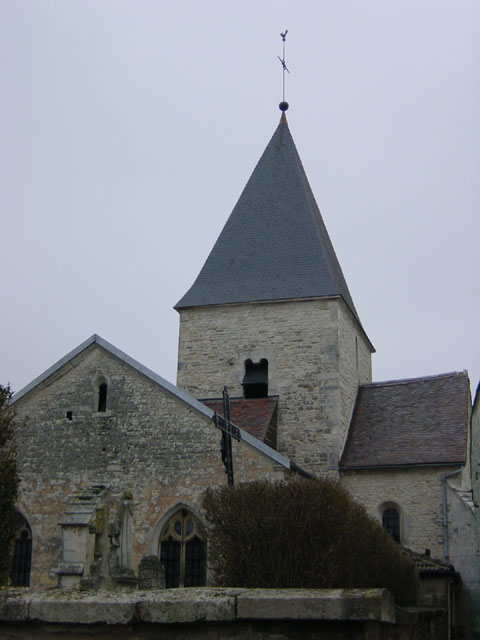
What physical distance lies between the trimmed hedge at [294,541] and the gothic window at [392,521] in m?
5.87

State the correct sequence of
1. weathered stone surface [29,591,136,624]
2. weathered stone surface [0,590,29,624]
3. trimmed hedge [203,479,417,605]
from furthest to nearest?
trimmed hedge [203,479,417,605] < weathered stone surface [0,590,29,624] < weathered stone surface [29,591,136,624]

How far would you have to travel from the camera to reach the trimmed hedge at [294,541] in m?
11.5

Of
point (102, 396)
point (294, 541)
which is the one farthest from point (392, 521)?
point (294, 541)

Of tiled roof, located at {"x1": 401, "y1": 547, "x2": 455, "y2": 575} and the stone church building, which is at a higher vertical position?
the stone church building

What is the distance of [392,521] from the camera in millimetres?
18766

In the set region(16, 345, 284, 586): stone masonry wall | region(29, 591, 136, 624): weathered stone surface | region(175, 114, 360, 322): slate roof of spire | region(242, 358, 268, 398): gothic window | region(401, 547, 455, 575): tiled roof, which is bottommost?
region(401, 547, 455, 575): tiled roof

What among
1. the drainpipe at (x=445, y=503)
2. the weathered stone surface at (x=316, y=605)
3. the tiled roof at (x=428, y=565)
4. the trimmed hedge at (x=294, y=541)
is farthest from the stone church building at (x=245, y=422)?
the weathered stone surface at (x=316, y=605)

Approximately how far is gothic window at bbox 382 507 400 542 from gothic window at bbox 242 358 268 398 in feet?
14.4

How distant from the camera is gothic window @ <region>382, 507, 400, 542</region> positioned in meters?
18.7

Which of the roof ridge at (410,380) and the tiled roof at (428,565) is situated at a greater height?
→ the roof ridge at (410,380)

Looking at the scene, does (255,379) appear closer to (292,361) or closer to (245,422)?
(292,361)

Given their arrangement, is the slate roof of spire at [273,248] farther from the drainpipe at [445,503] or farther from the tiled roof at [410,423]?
the drainpipe at [445,503]

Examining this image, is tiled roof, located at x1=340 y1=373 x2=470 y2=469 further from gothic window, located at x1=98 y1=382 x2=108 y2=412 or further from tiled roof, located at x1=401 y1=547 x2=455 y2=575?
gothic window, located at x1=98 y1=382 x2=108 y2=412

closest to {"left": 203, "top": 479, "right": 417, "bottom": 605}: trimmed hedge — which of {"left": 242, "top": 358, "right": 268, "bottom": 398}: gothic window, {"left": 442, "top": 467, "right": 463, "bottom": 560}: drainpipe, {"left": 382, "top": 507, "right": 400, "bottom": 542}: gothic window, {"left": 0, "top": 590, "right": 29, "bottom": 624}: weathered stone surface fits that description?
{"left": 442, "top": 467, "right": 463, "bottom": 560}: drainpipe
